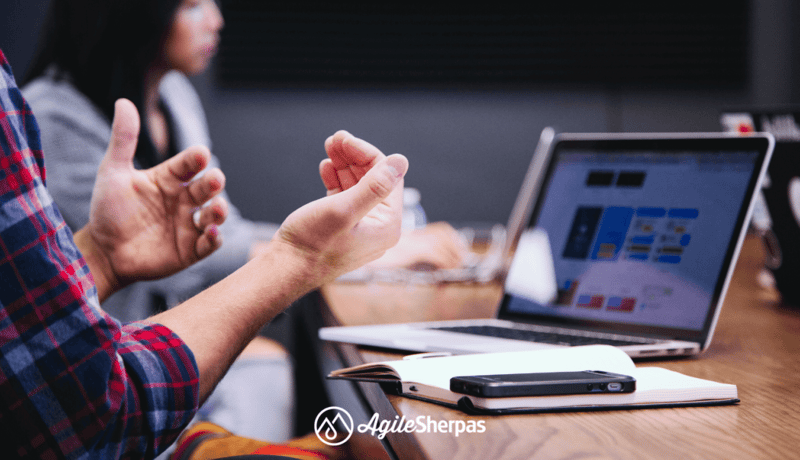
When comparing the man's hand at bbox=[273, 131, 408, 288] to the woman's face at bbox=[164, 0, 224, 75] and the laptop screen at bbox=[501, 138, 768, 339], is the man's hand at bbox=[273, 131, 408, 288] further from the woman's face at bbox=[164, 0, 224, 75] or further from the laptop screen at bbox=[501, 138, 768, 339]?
the woman's face at bbox=[164, 0, 224, 75]

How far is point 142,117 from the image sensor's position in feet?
5.74

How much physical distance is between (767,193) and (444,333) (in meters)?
0.61

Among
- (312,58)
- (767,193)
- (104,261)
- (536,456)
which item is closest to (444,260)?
(767,193)

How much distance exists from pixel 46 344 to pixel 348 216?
29 cm

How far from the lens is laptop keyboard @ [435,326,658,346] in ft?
2.64

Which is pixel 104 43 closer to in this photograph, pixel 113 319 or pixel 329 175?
pixel 329 175

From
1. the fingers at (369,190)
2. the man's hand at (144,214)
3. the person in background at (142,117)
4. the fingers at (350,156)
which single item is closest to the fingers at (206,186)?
the man's hand at (144,214)

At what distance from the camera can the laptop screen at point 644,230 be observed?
33.0 inches

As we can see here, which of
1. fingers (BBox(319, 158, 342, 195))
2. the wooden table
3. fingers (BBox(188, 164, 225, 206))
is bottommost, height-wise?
the wooden table

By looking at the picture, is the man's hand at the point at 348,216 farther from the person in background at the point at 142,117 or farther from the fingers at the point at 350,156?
the person in background at the point at 142,117

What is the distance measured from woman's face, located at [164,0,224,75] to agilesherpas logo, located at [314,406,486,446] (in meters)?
1.24

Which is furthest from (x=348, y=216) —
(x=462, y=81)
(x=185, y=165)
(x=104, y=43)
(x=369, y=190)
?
(x=462, y=81)

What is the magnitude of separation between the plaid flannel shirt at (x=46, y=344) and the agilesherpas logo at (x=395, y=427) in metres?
0.21

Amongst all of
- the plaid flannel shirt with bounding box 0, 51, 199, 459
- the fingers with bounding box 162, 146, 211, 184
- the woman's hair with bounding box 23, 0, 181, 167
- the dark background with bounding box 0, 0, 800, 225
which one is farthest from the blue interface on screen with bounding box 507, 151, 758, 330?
the dark background with bounding box 0, 0, 800, 225
